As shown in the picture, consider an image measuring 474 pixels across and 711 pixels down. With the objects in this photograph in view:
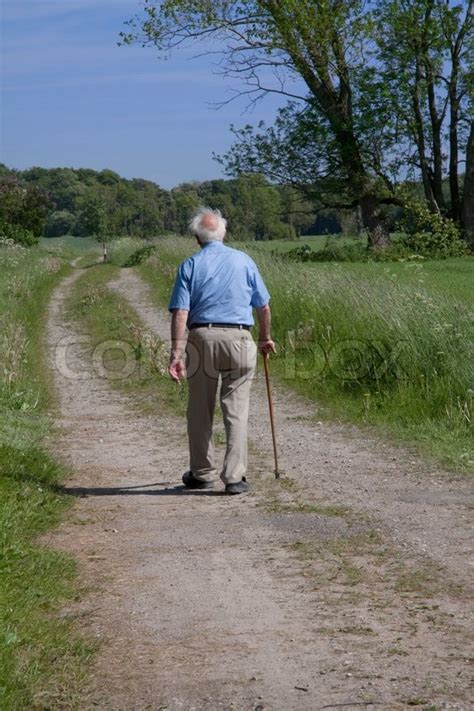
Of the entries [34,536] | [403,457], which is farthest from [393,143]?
[34,536]

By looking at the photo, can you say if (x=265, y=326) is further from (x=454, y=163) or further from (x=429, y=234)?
(x=454, y=163)

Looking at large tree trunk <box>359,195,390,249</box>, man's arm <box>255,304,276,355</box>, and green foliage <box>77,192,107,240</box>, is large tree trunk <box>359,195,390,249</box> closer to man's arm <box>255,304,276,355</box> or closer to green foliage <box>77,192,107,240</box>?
man's arm <box>255,304,276,355</box>

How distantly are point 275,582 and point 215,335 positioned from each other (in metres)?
2.77

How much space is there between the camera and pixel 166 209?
3821 inches

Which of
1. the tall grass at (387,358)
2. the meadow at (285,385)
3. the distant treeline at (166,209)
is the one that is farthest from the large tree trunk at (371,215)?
the tall grass at (387,358)

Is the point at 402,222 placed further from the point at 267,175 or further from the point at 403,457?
the point at 403,457

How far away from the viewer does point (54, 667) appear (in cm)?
475

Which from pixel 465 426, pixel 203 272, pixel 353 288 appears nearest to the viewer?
pixel 203 272

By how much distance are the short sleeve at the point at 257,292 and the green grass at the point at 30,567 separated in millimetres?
2098

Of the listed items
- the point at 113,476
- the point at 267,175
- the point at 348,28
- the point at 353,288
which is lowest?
the point at 113,476

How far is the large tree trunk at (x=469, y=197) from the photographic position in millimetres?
37719

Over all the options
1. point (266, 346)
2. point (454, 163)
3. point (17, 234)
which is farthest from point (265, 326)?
point (17, 234)

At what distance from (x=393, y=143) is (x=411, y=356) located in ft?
94.9

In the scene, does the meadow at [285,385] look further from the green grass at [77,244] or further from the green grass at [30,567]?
the green grass at [77,244]
